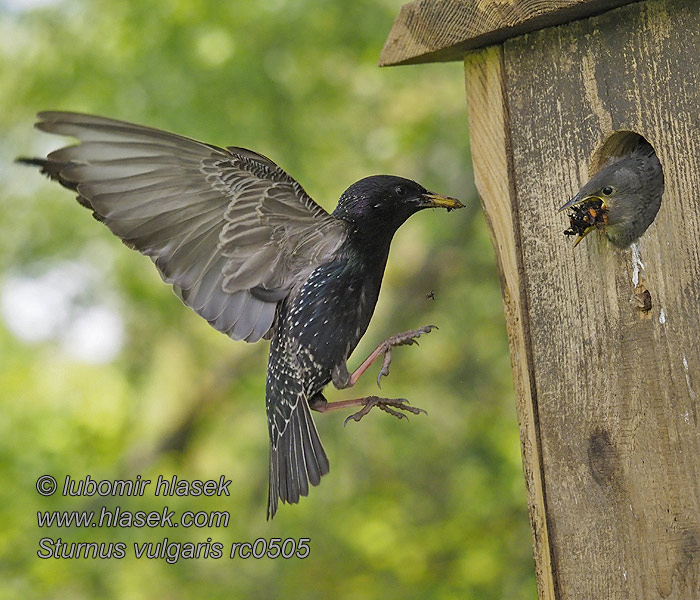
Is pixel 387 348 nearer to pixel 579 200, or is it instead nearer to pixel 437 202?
pixel 437 202

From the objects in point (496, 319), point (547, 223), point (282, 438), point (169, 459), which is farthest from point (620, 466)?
point (169, 459)

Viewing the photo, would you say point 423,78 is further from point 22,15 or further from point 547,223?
point 547,223

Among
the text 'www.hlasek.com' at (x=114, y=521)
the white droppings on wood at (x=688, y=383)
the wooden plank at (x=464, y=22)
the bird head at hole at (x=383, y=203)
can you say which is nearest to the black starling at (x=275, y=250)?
the bird head at hole at (x=383, y=203)

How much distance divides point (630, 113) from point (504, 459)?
4168 millimetres

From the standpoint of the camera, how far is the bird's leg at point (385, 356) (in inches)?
90.2

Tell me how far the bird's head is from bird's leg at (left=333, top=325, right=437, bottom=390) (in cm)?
43

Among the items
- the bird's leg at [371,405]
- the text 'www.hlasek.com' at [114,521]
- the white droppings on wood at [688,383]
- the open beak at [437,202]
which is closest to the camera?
the white droppings on wood at [688,383]

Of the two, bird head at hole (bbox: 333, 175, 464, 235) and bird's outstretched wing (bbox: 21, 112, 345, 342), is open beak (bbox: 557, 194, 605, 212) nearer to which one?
bird head at hole (bbox: 333, 175, 464, 235)

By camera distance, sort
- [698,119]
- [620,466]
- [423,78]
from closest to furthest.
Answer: [698,119] < [620,466] < [423,78]

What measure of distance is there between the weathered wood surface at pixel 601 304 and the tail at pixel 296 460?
0.56 meters

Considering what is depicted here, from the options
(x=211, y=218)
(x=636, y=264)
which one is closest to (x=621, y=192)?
(x=636, y=264)

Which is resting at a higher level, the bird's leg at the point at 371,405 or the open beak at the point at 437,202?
the open beak at the point at 437,202

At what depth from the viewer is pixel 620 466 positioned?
6.92ft

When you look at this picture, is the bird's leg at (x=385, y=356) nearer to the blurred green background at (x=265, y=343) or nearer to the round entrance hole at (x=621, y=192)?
the round entrance hole at (x=621, y=192)
